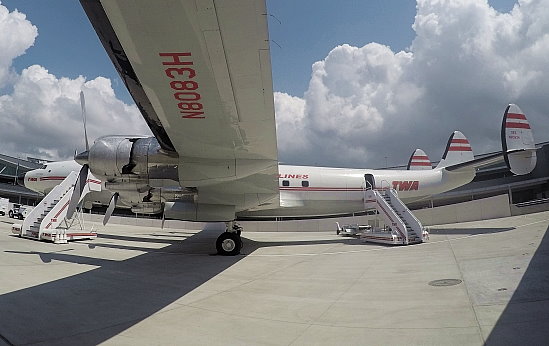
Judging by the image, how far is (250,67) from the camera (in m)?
5.11

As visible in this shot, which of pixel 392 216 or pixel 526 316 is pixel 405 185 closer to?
pixel 392 216

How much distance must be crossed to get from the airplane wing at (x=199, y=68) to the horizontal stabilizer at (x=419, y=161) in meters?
16.9

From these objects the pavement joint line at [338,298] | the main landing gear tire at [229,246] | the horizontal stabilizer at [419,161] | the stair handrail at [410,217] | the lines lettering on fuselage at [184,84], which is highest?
the horizontal stabilizer at [419,161]

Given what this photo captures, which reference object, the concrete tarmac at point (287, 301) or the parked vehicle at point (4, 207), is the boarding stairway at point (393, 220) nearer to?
the concrete tarmac at point (287, 301)

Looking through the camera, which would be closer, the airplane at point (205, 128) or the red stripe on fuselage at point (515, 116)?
the airplane at point (205, 128)

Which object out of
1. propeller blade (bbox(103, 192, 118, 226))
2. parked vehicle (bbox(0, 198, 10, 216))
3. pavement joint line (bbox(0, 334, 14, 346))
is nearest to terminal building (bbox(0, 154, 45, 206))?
parked vehicle (bbox(0, 198, 10, 216))

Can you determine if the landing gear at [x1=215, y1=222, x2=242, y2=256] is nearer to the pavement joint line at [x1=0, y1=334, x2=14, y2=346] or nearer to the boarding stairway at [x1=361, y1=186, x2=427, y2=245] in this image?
the boarding stairway at [x1=361, y1=186, x2=427, y2=245]

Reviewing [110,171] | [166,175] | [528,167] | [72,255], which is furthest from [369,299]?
[528,167]

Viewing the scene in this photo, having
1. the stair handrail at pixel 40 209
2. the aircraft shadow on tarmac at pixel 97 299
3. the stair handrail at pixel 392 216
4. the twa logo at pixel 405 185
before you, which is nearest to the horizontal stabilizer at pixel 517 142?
the twa logo at pixel 405 185

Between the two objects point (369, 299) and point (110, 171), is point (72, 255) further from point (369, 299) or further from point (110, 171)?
point (369, 299)

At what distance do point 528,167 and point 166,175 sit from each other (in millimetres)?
14923

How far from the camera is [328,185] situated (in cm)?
1580

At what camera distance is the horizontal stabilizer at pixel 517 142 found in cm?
1423

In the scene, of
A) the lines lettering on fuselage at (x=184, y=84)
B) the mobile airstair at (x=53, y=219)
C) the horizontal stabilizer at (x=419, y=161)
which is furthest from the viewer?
the horizontal stabilizer at (x=419, y=161)
